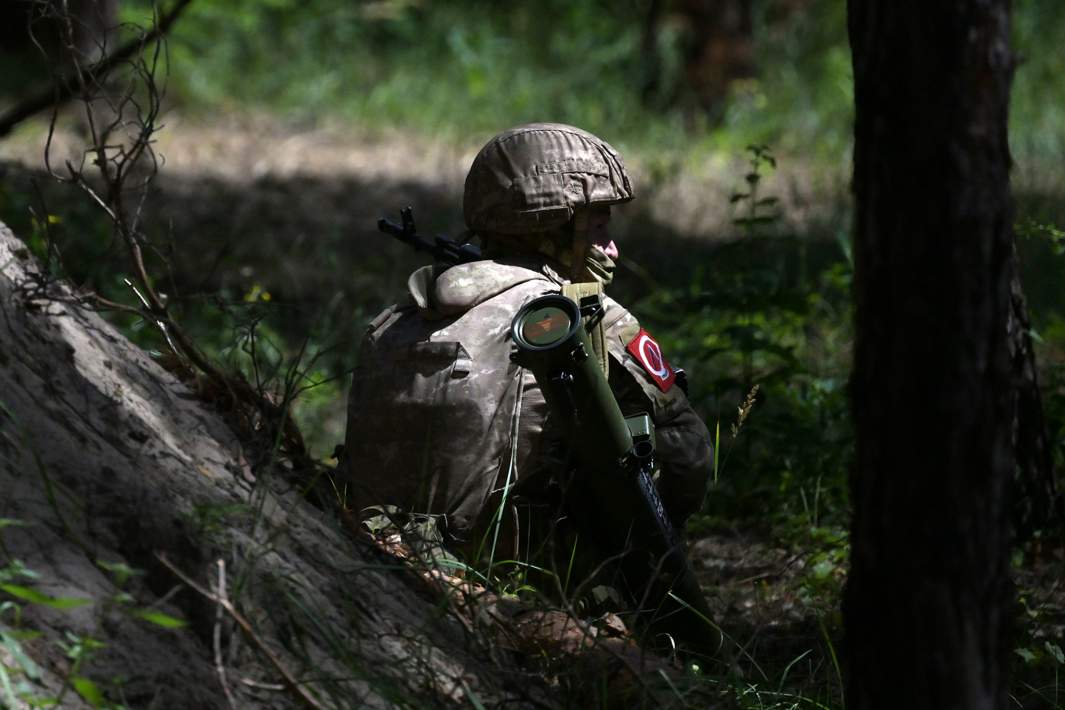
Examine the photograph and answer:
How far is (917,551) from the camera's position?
2.18 metres

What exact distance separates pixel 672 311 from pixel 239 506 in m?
4.59

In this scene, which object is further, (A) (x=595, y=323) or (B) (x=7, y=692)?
(A) (x=595, y=323)

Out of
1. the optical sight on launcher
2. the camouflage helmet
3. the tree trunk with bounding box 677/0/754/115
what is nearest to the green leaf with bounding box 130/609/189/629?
the optical sight on launcher

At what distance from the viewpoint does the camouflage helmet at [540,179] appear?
3.68 meters

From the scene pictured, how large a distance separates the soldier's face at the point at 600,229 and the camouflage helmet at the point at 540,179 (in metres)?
0.05

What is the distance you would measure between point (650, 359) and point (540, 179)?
0.54 m

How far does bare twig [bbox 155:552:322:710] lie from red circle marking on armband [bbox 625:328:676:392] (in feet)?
4.40

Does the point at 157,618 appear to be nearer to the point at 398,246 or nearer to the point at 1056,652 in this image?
the point at 1056,652

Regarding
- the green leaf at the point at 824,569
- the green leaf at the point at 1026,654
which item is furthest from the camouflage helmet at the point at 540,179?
the green leaf at the point at 1026,654

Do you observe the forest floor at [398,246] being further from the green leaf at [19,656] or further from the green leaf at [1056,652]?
the green leaf at [19,656]

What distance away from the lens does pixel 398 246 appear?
8.09 metres

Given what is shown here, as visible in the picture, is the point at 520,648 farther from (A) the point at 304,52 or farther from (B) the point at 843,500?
(A) the point at 304,52

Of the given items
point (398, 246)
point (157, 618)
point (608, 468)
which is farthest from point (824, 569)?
point (398, 246)

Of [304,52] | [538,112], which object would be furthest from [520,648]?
[304,52]
